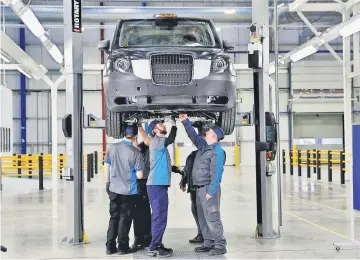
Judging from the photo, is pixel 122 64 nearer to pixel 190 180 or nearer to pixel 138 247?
pixel 190 180

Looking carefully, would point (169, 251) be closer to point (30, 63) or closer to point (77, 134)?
point (77, 134)

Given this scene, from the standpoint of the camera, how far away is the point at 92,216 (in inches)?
388

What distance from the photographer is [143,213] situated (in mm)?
6902

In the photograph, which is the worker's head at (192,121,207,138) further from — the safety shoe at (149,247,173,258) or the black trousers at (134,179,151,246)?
the safety shoe at (149,247,173,258)

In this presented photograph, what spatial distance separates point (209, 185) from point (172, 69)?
4.93 ft

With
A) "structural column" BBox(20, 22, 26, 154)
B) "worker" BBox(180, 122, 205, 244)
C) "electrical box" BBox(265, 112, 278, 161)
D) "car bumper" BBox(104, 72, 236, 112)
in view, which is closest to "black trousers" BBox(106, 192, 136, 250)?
"worker" BBox(180, 122, 205, 244)

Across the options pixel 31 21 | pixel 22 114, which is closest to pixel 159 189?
pixel 31 21

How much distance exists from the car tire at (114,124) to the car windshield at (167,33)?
1.08 meters

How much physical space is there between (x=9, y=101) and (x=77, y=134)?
525 inches

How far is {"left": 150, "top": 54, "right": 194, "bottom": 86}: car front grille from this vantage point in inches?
254

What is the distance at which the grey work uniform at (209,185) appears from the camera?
20.8 ft

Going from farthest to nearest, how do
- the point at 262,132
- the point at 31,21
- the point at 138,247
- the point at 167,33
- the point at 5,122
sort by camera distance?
the point at 5,122 → the point at 31,21 → the point at 262,132 → the point at 167,33 → the point at 138,247

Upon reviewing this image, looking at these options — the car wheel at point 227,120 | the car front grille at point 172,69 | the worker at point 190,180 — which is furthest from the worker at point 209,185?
the car wheel at point 227,120

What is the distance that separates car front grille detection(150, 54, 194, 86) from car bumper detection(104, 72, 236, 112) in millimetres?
78
